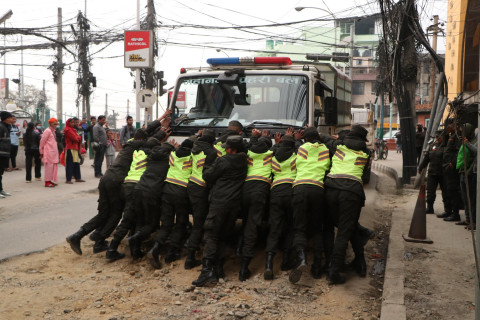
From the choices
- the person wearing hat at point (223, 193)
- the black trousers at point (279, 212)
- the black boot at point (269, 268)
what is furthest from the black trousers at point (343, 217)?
the person wearing hat at point (223, 193)

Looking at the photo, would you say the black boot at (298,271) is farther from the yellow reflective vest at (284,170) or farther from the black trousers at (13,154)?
the black trousers at (13,154)

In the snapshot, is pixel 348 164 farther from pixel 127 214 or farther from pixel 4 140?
pixel 4 140

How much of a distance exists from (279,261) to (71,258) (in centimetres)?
268

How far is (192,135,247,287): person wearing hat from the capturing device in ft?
18.9

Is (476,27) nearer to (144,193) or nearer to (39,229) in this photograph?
(144,193)

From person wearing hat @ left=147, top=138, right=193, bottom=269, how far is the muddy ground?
0.30 metres

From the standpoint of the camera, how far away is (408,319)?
4613 millimetres

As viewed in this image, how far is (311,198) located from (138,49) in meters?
12.1

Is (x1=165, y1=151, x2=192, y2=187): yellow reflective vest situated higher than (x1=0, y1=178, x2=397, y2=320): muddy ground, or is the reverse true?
(x1=165, y1=151, x2=192, y2=187): yellow reflective vest

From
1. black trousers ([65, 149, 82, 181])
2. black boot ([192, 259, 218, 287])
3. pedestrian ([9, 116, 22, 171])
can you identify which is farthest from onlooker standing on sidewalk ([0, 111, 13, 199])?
black boot ([192, 259, 218, 287])

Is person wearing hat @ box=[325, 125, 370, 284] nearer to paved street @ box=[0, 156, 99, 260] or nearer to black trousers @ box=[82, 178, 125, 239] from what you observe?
black trousers @ box=[82, 178, 125, 239]

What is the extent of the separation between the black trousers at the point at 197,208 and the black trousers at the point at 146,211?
1.57 ft

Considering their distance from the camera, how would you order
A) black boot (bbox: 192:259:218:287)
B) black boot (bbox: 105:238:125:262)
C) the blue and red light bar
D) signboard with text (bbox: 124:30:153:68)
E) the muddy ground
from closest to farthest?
the muddy ground, black boot (bbox: 192:259:218:287), black boot (bbox: 105:238:125:262), the blue and red light bar, signboard with text (bbox: 124:30:153:68)

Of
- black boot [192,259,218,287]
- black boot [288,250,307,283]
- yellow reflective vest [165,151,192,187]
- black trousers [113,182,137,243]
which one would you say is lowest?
black boot [192,259,218,287]
